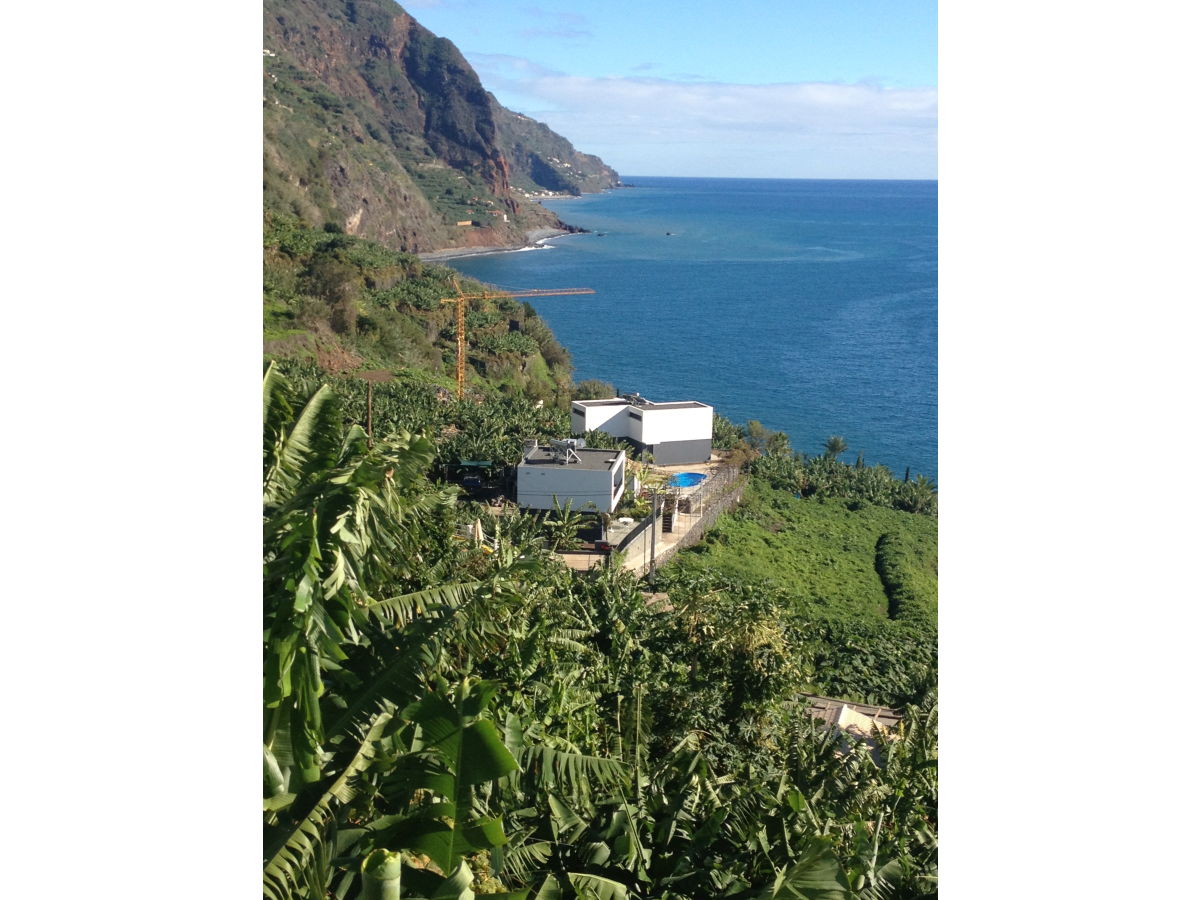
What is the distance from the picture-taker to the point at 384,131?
224ft

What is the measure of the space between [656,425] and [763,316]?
32401mm

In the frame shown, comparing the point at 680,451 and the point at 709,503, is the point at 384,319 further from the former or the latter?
the point at 709,503

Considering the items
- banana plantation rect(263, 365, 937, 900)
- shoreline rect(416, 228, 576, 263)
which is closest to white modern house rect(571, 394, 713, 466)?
banana plantation rect(263, 365, 937, 900)

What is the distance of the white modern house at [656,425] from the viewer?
888 inches

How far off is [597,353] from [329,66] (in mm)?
35425

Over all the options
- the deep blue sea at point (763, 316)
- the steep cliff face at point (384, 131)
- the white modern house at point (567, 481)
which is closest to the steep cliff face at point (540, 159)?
the deep blue sea at point (763, 316)

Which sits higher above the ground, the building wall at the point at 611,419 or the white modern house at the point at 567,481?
the building wall at the point at 611,419

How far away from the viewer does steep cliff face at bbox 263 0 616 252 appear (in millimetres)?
47000

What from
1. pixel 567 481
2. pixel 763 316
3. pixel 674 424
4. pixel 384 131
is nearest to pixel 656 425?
pixel 674 424

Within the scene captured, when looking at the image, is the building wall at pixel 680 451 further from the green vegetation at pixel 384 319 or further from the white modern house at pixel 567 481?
the green vegetation at pixel 384 319

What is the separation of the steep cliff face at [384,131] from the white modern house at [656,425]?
951 inches

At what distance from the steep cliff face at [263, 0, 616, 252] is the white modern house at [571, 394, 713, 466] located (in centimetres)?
2415
